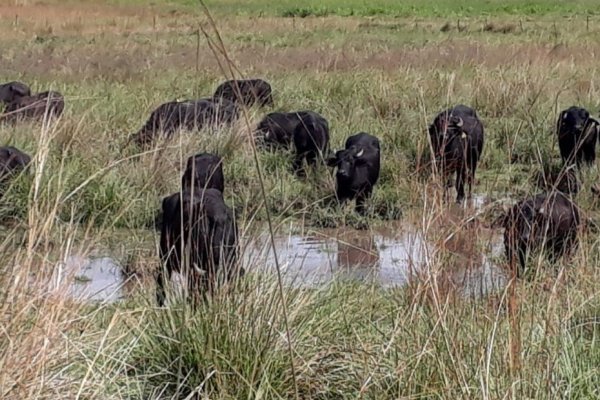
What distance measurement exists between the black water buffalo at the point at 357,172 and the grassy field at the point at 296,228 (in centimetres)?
21

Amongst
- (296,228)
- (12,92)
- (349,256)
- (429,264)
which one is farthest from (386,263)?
(12,92)

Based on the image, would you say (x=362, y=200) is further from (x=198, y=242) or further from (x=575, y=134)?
(x=198, y=242)

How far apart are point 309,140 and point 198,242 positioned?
17.4 ft

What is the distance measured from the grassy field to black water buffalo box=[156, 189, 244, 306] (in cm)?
18

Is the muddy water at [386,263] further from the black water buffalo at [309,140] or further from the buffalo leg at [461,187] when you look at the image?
the black water buffalo at [309,140]

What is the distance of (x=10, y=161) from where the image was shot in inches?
366

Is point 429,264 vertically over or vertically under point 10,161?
over

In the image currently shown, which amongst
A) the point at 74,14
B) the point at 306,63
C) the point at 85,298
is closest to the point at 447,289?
the point at 85,298

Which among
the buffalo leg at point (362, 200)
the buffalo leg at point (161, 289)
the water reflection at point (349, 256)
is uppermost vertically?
the buffalo leg at point (161, 289)

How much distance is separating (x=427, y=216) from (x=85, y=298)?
1545 millimetres

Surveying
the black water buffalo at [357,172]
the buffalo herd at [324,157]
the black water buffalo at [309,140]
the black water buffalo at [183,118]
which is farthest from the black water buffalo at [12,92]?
the black water buffalo at [357,172]

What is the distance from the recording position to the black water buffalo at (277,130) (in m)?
11.6

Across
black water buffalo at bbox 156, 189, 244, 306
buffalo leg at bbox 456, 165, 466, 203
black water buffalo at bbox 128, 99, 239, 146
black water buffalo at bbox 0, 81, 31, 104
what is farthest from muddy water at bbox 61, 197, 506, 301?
black water buffalo at bbox 0, 81, 31, 104

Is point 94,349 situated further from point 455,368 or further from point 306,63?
point 306,63
